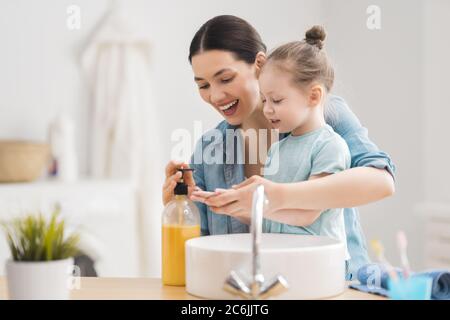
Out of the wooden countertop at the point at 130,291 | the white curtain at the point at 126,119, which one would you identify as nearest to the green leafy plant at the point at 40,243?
the wooden countertop at the point at 130,291

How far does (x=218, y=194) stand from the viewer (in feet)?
3.51

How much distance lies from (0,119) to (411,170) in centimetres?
173

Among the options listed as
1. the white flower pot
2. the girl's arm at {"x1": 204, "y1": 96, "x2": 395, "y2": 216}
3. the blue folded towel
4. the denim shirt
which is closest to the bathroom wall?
the denim shirt

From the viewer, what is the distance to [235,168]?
4.53 feet

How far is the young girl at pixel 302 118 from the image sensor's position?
46.4 inches

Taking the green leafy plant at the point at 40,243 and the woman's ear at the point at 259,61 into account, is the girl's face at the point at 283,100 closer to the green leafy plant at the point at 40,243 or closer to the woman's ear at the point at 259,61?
the woman's ear at the point at 259,61

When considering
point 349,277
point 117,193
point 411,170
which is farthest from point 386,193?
point 117,193

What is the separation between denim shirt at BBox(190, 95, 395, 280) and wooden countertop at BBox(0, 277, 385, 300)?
0.23 m

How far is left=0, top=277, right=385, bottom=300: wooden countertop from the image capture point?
3.34ft

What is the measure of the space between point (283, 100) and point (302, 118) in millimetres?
49

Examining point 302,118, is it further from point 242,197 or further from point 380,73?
point 380,73

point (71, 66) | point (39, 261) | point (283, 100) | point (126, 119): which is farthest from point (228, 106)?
point (71, 66)

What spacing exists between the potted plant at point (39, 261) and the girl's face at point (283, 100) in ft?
1.49

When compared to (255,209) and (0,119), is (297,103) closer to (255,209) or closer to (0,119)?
(255,209)
